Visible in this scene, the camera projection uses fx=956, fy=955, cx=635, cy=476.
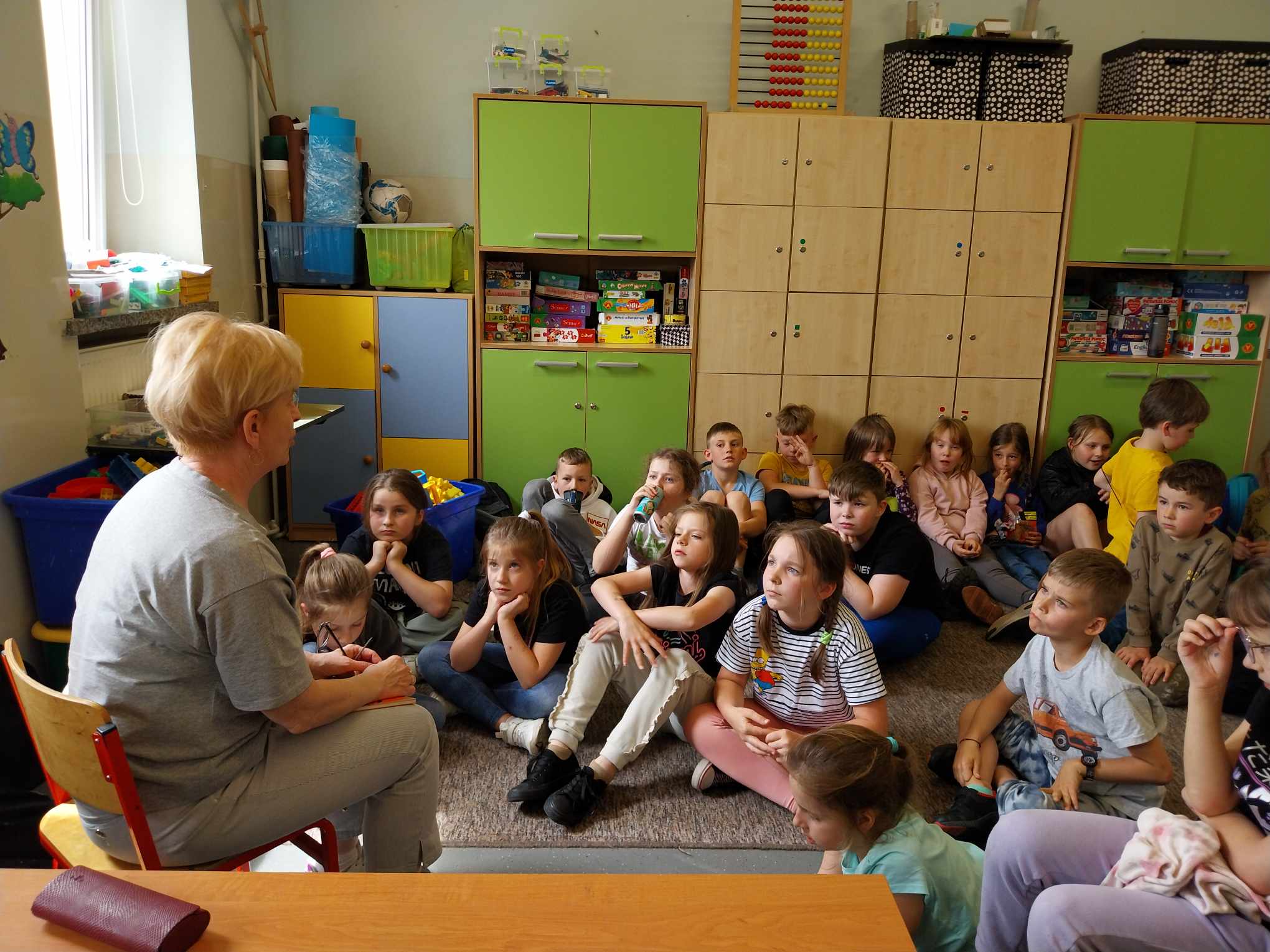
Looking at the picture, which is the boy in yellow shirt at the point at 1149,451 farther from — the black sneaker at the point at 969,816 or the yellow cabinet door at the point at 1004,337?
the black sneaker at the point at 969,816

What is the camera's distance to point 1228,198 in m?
4.24

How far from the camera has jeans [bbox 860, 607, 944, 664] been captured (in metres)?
3.00

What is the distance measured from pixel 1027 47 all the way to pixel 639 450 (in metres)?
2.43

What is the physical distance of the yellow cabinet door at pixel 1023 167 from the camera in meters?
4.16

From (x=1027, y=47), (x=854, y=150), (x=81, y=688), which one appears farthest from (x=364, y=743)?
(x=1027, y=47)

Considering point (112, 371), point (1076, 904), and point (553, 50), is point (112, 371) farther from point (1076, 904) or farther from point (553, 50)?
point (1076, 904)

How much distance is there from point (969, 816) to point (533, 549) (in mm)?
1207

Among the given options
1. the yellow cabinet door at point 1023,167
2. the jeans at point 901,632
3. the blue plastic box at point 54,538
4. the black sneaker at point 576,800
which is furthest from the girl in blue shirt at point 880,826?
the yellow cabinet door at point 1023,167

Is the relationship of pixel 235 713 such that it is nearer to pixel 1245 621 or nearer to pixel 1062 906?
pixel 1062 906

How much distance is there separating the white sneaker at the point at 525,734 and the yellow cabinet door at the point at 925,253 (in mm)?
2701

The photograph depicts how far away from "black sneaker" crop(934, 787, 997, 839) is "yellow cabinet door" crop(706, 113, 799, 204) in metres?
2.76

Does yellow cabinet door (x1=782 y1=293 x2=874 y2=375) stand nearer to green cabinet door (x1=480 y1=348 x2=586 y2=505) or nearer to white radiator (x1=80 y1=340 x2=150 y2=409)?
green cabinet door (x1=480 y1=348 x2=586 y2=505)

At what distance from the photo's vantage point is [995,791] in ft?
7.38

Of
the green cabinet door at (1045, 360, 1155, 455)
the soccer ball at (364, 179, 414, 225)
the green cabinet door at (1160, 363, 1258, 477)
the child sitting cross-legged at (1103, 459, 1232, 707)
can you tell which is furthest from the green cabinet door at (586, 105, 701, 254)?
the green cabinet door at (1160, 363, 1258, 477)
